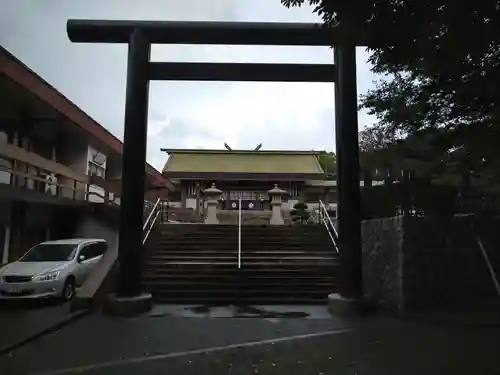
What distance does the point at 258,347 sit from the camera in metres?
6.58

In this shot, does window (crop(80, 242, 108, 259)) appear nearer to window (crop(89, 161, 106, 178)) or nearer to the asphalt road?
the asphalt road

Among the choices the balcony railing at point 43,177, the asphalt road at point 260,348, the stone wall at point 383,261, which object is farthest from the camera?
the balcony railing at point 43,177

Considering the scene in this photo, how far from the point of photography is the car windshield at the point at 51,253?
12.2 metres

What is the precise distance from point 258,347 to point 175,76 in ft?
20.9

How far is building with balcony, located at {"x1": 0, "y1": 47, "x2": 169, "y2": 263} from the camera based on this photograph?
12.6m

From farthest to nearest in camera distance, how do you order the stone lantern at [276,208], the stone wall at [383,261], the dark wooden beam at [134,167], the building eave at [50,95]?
the stone lantern at [276,208] → the building eave at [50,95] → the dark wooden beam at [134,167] → the stone wall at [383,261]

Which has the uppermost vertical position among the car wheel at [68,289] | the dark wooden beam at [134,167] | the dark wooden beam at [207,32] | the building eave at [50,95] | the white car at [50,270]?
the dark wooden beam at [207,32]

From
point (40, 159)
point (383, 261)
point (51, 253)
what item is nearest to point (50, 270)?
point (51, 253)

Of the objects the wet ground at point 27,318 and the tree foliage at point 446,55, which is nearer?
the tree foliage at point 446,55

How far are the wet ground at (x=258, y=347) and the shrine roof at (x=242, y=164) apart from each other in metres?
18.7

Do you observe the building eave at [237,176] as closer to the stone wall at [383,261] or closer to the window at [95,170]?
the window at [95,170]

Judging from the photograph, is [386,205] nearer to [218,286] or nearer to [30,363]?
[218,286]

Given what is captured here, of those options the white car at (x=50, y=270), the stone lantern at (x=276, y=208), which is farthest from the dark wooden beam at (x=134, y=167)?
the stone lantern at (x=276, y=208)

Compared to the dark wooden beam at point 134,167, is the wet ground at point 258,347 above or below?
below
